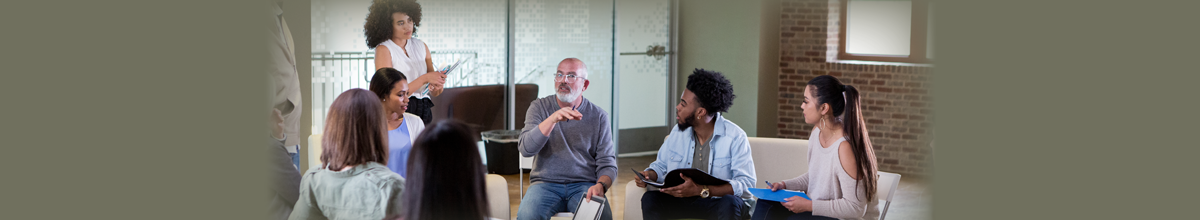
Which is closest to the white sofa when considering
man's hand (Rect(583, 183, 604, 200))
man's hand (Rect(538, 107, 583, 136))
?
man's hand (Rect(583, 183, 604, 200))

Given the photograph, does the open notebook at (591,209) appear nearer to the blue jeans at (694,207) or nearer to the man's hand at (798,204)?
the blue jeans at (694,207)

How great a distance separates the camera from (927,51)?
5613 millimetres

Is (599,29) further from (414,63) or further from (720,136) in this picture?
(720,136)

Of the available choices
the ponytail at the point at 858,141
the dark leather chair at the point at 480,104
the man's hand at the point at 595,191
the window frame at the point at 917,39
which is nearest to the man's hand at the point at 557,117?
the man's hand at the point at 595,191

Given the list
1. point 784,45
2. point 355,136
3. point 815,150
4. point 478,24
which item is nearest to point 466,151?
point 355,136

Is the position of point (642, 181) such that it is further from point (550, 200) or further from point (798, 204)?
point (798, 204)

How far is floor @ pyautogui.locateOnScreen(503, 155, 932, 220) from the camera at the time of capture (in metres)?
4.54

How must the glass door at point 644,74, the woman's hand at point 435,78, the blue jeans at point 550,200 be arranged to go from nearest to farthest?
the blue jeans at point 550,200 → the woman's hand at point 435,78 → the glass door at point 644,74

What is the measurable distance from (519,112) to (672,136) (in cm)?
293

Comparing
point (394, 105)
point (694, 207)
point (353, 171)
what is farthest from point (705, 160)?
point (353, 171)

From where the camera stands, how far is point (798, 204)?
2561 mm

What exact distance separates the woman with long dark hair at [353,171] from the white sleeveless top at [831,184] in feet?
4.11

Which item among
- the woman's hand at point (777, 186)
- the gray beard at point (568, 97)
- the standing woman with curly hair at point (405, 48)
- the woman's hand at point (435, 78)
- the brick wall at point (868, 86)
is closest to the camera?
the woman's hand at point (777, 186)

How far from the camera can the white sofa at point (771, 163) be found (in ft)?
9.96
